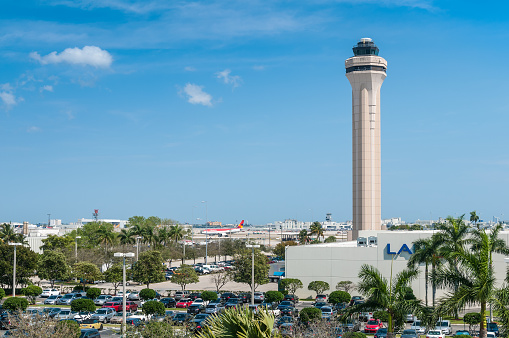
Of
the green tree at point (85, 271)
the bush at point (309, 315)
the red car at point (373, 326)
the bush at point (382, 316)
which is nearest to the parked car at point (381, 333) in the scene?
the bush at point (382, 316)

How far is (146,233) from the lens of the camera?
11806 centimetres

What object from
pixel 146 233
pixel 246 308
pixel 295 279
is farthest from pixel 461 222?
pixel 146 233

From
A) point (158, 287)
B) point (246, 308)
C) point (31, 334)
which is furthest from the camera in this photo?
point (158, 287)

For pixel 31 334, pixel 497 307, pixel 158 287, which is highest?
pixel 497 307

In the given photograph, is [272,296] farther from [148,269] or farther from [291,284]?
[148,269]

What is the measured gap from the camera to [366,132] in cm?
12825

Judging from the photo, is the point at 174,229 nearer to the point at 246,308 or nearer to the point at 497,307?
the point at 497,307

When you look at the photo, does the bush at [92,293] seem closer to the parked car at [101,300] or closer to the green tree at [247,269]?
the parked car at [101,300]

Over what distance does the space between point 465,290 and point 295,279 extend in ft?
166

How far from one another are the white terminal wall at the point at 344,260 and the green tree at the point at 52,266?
3165 centimetres

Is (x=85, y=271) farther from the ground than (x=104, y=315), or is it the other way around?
(x=85, y=271)

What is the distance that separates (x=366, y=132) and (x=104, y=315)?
285 ft

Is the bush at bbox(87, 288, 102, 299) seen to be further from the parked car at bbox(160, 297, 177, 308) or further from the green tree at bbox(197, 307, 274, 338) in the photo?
the green tree at bbox(197, 307, 274, 338)

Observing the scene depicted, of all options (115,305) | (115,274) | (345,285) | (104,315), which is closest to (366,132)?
(345,285)
